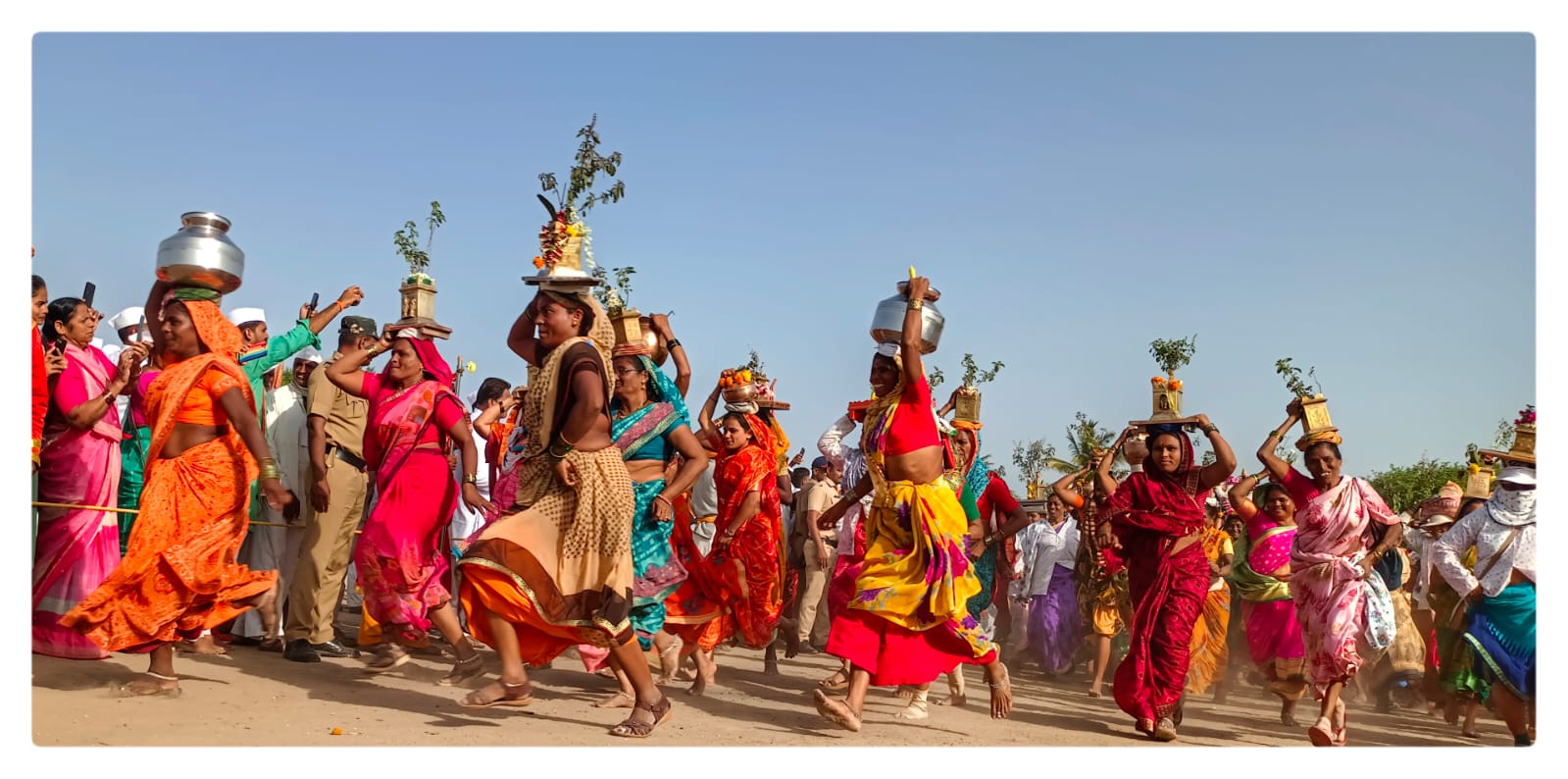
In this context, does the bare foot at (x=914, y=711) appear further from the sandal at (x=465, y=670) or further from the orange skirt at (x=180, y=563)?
the orange skirt at (x=180, y=563)

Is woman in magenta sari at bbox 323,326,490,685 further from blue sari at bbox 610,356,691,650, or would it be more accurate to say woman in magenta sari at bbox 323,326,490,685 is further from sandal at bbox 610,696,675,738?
sandal at bbox 610,696,675,738

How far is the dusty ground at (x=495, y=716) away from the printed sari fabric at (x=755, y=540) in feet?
1.46

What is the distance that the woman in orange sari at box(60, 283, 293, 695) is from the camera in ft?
22.8

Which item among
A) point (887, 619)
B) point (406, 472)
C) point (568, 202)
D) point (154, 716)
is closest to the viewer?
point (154, 716)

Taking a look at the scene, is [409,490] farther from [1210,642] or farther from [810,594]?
[1210,642]

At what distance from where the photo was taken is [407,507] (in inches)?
336

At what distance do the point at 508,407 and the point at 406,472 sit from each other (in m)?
1.90

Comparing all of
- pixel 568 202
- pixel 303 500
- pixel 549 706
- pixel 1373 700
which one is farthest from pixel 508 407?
pixel 1373 700

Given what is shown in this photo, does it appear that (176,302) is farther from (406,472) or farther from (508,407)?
(508,407)

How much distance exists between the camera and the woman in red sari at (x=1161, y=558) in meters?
8.07

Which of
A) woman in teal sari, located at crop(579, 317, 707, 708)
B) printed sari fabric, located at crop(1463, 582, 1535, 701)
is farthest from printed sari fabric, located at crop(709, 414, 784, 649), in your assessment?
printed sari fabric, located at crop(1463, 582, 1535, 701)

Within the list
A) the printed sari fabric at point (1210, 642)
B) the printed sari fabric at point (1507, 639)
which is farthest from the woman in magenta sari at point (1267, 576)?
the printed sari fabric at point (1507, 639)

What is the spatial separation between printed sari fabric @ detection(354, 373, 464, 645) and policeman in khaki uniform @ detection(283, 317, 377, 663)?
1.68ft

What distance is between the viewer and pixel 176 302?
7262 millimetres
